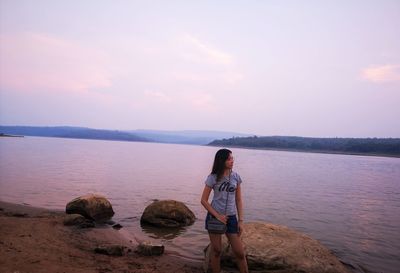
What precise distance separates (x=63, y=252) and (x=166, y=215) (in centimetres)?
556

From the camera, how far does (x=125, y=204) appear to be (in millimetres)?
19312

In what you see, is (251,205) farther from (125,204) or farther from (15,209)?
(15,209)

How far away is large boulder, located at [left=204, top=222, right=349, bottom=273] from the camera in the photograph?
837cm

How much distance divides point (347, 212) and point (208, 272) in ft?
45.6

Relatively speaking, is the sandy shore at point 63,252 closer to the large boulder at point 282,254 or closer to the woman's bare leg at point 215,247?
the large boulder at point 282,254

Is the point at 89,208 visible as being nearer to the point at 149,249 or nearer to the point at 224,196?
the point at 149,249

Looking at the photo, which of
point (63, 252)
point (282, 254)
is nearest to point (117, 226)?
point (63, 252)

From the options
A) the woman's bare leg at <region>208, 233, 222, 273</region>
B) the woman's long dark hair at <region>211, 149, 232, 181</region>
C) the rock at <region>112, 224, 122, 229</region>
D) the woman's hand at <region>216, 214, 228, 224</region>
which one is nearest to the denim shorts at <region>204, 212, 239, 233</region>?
the woman's hand at <region>216, 214, 228, 224</region>

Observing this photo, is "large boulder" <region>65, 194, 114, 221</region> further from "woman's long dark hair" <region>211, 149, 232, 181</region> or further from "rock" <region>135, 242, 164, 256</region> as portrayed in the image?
"woman's long dark hair" <region>211, 149, 232, 181</region>

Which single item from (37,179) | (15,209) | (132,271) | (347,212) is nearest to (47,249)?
(132,271)

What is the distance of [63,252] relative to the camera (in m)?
9.07

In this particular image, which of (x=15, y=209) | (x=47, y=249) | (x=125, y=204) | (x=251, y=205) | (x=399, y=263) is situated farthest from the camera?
(x=251, y=205)

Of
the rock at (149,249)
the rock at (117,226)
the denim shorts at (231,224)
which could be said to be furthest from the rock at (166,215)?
the denim shorts at (231,224)

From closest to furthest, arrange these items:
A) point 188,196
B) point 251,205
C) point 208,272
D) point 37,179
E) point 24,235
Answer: point 208,272, point 24,235, point 251,205, point 188,196, point 37,179
